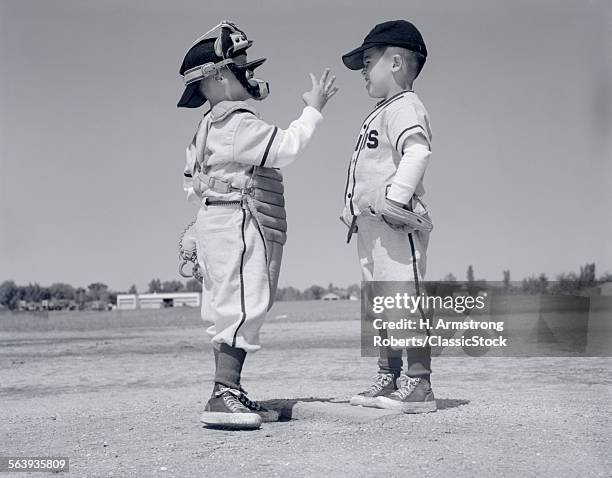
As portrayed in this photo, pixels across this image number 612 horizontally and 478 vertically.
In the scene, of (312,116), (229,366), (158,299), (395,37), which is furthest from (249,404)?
(158,299)

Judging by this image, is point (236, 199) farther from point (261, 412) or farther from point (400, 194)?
point (261, 412)

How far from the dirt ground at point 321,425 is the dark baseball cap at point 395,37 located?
5.65ft

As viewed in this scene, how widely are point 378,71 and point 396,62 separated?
0.10 metres

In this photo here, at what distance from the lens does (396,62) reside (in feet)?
12.4

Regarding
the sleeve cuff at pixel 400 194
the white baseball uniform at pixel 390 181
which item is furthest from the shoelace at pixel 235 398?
the sleeve cuff at pixel 400 194

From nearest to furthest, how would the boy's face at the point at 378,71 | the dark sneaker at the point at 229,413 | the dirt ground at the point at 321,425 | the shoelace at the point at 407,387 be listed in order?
1. the dirt ground at the point at 321,425
2. the dark sneaker at the point at 229,413
3. the shoelace at the point at 407,387
4. the boy's face at the point at 378,71

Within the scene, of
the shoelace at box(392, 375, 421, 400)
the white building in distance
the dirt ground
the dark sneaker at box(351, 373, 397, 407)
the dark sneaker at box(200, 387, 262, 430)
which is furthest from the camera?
the white building in distance

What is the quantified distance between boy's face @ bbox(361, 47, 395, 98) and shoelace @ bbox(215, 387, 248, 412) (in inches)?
63.4

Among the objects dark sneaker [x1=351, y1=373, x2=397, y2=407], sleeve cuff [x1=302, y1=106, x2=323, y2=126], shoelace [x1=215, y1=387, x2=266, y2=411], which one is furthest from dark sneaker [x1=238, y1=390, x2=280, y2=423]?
sleeve cuff [x1=302, y1=106, x2=323, y2=126]

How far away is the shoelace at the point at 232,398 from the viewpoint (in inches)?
131

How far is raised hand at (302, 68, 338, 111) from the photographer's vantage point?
11.7ft

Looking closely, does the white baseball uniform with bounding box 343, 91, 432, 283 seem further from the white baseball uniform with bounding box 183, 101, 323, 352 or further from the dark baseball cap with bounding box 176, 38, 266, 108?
the dark baseball cap with bounding box 176, 38, 266, 108

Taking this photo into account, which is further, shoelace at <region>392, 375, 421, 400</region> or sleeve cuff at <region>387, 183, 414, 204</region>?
shoelace at <region>392, 375, 421, 400</region>

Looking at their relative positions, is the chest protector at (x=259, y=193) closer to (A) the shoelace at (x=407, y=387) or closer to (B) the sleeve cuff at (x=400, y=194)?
(B) the sleeve cuff at (x=400, y=194)
